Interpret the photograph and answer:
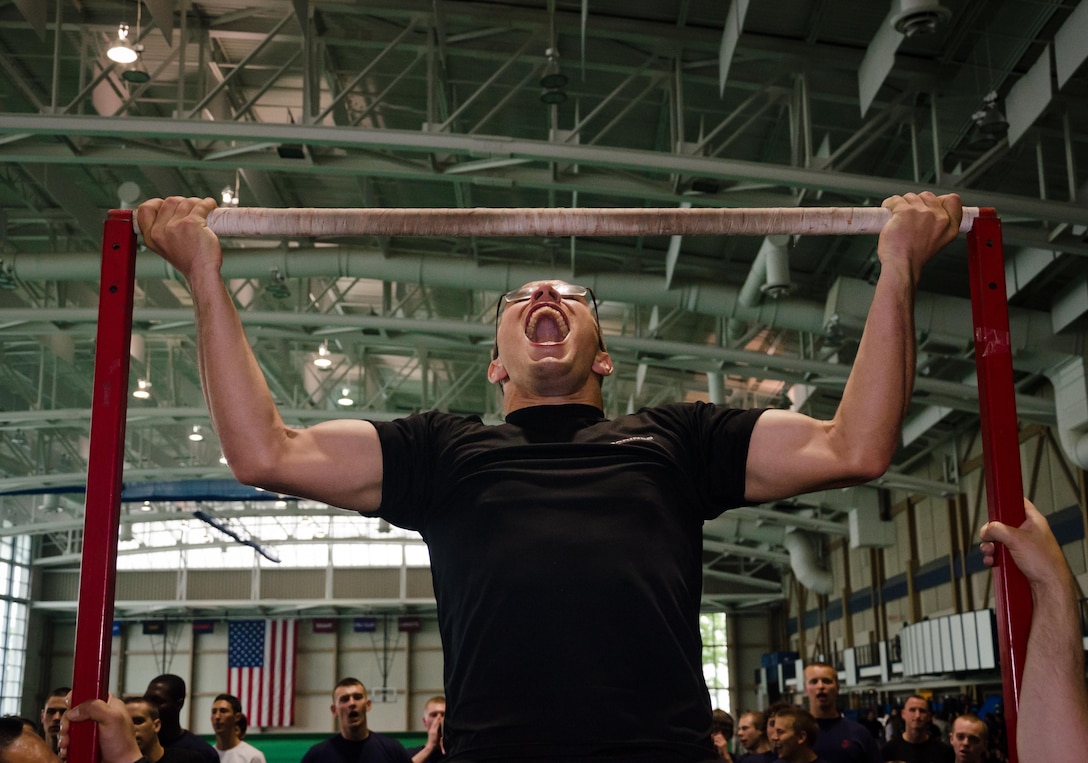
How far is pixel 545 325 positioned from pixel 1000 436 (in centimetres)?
124

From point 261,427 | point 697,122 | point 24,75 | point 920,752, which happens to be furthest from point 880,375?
point 24,75

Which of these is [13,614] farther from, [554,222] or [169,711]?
[554,222]

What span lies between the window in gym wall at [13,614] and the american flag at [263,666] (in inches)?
288

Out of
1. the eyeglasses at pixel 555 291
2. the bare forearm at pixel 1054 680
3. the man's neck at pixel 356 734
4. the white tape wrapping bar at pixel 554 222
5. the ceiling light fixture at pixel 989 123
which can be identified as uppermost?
the ceiling light fixture at pixel 989 123

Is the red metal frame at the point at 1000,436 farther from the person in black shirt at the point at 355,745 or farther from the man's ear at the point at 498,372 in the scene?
the person in black shirt at the point at 355,745

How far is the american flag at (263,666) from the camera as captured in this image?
1634 inches

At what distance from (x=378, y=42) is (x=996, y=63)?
7.26m

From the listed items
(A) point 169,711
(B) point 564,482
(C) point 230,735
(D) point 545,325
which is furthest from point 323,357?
(B) point 564,482

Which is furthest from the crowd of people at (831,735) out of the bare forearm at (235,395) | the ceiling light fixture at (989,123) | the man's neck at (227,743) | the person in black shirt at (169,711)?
the bare forearm at (235,395)

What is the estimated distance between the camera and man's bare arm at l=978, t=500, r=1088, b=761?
8.11 ft

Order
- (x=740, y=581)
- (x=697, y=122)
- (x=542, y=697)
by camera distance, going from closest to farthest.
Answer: (x=542, y=697) < (x=697, y=122) < (x=740, y=581)

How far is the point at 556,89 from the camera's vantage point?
12.2 metres

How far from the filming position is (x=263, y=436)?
2547 millimetres

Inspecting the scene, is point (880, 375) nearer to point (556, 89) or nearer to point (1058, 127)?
point (556, 89)
